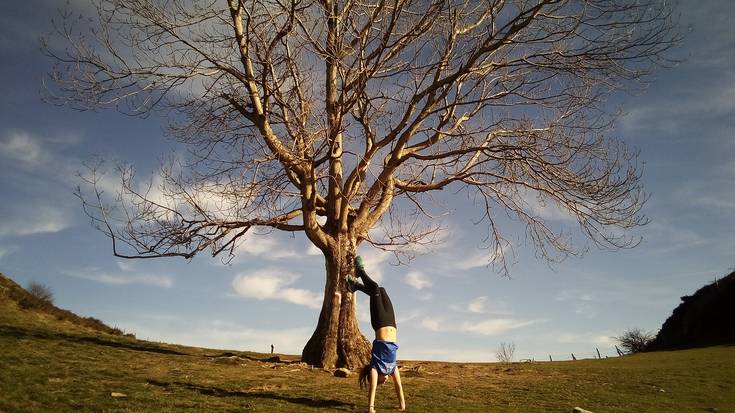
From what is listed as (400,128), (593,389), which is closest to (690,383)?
(593,389)

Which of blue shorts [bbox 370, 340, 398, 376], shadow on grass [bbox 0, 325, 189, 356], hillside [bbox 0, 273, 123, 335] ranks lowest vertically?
blue shorts [bbox 370, 340, 398, 376]

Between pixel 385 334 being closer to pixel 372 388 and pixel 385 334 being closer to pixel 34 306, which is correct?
pixel 372 388

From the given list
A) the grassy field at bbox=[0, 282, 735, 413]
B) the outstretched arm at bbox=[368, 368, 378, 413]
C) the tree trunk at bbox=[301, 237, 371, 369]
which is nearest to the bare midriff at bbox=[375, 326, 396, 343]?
the outstretched arm at bbox=[368, 368, 378, 413]

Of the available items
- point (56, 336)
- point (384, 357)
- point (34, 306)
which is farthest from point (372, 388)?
point (34, 306)

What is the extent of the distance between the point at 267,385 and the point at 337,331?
398 centimetres

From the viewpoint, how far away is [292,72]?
14.3 metres

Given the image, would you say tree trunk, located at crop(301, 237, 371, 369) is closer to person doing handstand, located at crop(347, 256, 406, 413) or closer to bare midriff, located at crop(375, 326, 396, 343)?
person doing handstand, located at crop(347, 256, 406, 413)

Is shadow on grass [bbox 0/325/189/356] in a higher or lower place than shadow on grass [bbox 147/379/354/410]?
higher

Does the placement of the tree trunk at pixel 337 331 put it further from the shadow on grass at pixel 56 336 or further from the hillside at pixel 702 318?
the hillside at pixel 702 318

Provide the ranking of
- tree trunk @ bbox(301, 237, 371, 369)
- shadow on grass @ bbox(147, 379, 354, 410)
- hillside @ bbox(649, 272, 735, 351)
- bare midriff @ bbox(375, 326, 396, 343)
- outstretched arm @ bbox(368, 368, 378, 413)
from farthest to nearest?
hillside @ bbox(649, 272, 735, 351)
tree trunk @ bbox(301, 237, 371, 369)
shadow on grass @ bbox(147, 379, 354, 410)
bare midriff @ bbox(375, 326, 396, 343)
outstretched arm @ bbox(368, 368, 378, 413)

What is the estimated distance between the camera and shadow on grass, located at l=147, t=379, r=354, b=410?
27.6 feet

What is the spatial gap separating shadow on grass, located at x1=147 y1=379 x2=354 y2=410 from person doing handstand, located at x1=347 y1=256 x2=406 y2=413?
0.66m

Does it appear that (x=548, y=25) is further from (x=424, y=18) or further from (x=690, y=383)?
(x=690, y=383)

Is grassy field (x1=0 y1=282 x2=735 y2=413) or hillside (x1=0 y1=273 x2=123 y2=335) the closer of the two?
grassy field (x1=0 y1=282 x2=735 y2=413)
